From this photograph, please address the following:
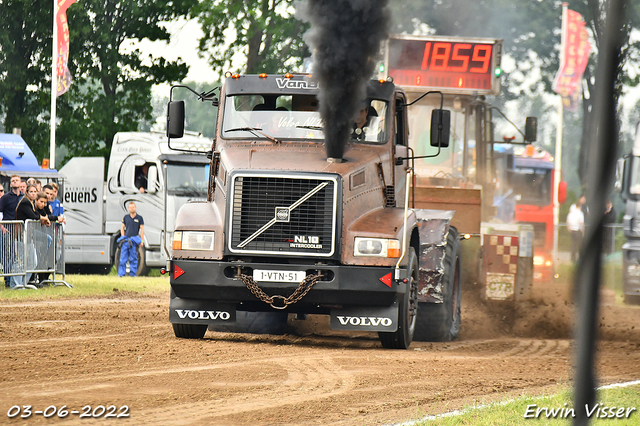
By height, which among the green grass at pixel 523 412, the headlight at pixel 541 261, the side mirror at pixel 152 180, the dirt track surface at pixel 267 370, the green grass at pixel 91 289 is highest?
the side mirror at pixel 152 180

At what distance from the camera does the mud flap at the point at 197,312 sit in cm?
980

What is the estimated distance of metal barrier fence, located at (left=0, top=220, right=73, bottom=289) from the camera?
16766 mm

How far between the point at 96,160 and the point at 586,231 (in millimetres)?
25638

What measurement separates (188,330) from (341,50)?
11.3 feet

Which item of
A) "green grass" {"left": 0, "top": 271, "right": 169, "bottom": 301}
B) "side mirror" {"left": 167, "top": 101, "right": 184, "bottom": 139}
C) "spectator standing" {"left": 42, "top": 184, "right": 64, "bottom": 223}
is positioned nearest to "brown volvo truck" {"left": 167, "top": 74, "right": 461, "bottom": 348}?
"side mirror" {"left": 167, "top": 101, "right": 184, "bottom": 139}

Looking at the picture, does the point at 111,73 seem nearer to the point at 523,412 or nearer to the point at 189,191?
the point at 189,191

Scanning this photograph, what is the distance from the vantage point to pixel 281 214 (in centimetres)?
939

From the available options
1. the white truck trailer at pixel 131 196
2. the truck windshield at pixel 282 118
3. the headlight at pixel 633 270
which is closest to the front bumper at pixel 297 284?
the truck windshield at pixel 282 118

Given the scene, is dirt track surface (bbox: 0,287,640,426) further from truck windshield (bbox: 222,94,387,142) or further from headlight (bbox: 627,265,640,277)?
headlight (bbox: 627,265,640,277)

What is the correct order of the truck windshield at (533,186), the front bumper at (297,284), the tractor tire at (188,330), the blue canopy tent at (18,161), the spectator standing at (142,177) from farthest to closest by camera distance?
the truck windshield at (533,186) < the spectator standing at (142,177) < the blue canopy tent at (18,161) < the tractor tire at (188,330) < the front bumper at (297,284)

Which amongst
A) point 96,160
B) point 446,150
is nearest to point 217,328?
point 446,150

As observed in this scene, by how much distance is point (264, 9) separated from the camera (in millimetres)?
35938

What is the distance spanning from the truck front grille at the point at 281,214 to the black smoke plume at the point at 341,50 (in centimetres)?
61

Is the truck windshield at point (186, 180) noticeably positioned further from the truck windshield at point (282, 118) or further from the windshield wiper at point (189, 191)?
the truck windshield at point (282, 118)
